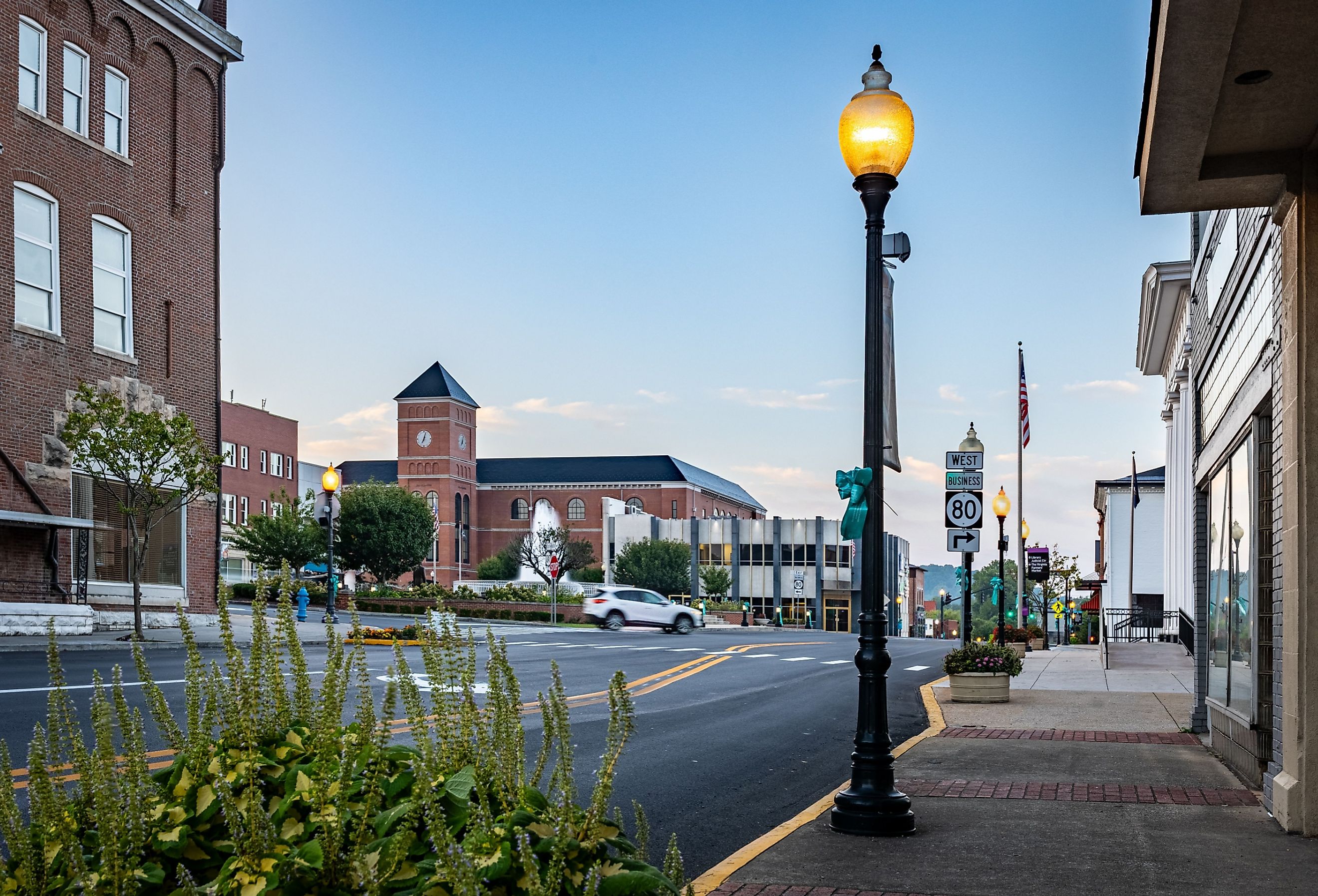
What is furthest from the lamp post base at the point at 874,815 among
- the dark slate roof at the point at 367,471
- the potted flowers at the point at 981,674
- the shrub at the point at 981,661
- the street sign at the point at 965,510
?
the dark slate roof at the point at 367,471

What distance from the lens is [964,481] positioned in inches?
648

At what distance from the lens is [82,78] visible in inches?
1050

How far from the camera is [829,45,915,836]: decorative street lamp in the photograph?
8.02 metres

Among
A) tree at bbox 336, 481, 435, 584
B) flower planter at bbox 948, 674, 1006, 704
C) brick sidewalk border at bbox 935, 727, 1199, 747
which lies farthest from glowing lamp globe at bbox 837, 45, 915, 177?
tree at bbox 336, 481, 435, 584

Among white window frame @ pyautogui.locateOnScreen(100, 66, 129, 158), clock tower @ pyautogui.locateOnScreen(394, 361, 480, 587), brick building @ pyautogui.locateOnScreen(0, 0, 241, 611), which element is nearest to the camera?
brick building @ pyautogui.locateOnScreen(0, 0, 241, 611)

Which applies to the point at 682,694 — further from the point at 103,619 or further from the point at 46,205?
the point at 46,205

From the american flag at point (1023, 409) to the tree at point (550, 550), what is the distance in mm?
61529

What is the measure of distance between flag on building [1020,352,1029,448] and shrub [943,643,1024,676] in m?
18.7

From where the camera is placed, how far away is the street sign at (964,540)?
16250mm

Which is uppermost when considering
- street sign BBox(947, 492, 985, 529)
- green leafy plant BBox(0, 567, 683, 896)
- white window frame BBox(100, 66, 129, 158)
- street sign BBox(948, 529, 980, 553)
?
white window frame BBox(100, 66, 129, 158)

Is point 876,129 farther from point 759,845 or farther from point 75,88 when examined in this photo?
point 75,88

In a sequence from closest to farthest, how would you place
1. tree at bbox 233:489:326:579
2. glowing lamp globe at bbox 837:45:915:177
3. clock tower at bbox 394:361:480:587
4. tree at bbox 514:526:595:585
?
glowing lamp globe at bbox 837:45:915:177 < tree at bbox 233:489:326:579 < tree at bbox 514:526:595:585 < clock tower at bbox 394:361:480:587

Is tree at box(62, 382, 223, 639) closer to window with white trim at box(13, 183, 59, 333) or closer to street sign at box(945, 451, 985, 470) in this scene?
window with white trim at box(13, 183, 59, 333)

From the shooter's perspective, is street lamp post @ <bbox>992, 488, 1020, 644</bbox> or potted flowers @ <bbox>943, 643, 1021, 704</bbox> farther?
street lamp post @ <bbox>992, 488, 1020, 644</bbox>
